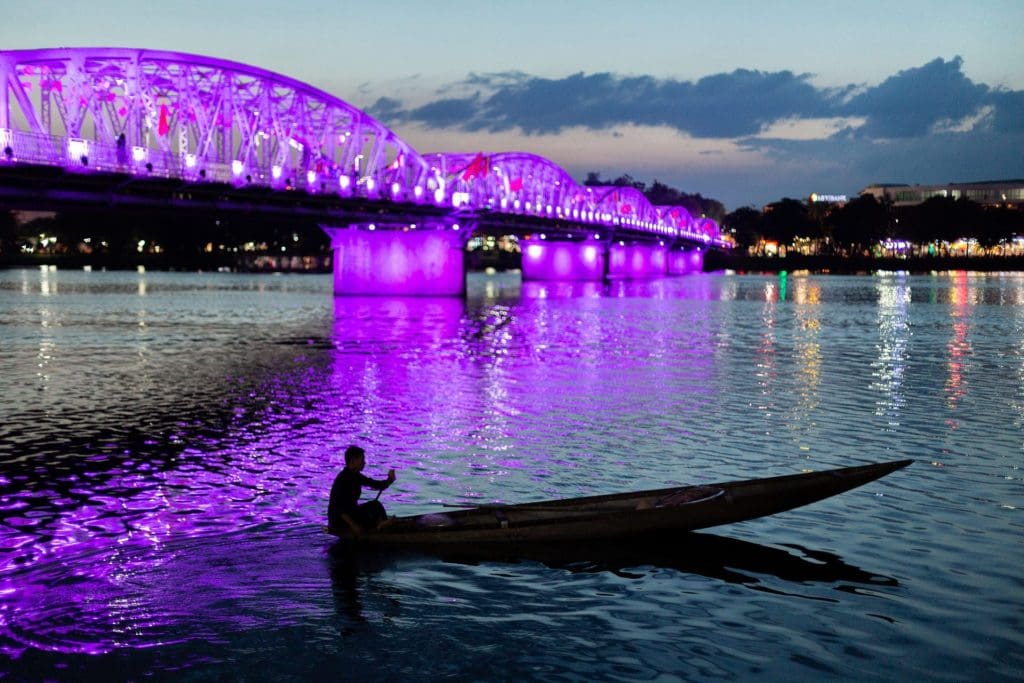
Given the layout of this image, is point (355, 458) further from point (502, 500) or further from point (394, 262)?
point (394, 262)

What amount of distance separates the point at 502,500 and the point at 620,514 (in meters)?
4.39

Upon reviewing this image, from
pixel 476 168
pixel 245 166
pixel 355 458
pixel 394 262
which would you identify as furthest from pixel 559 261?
pixel 355 458

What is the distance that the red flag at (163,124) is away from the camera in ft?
278

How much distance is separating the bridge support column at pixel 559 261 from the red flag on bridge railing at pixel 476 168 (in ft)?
184

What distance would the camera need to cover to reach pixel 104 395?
36656 mm

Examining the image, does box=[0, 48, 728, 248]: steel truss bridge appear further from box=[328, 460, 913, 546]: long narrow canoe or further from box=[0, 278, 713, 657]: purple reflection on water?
box=[328, 460, 913, 546]: long narrow canoe

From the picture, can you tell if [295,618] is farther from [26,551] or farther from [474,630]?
[26,551]

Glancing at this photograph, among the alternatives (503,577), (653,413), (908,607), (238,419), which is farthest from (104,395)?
(908,607)

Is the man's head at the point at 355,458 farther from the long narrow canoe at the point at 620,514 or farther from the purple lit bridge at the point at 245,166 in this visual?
the purple lit bridge at the point at 245,166

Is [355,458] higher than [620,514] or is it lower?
higher

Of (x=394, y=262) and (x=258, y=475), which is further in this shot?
(x=394, y=262)

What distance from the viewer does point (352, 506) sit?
17.2 metres

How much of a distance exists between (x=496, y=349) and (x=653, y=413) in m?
23.2

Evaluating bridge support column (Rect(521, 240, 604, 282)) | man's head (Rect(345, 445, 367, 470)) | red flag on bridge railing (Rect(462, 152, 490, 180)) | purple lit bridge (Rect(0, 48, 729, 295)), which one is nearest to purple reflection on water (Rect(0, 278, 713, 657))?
man's head (Rect(345, 445, 367, 470))
